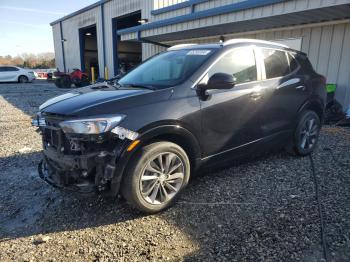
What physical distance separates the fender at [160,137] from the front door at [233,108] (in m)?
0.14

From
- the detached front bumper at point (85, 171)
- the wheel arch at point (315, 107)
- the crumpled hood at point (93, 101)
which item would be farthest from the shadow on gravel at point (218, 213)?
the wheel arch at point (315, 107)

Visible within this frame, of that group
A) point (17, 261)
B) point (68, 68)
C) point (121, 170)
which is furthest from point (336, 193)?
point (68, 68)

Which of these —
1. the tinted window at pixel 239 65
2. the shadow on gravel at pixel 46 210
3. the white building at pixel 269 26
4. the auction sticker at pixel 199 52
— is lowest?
the shadow on gravel at pixel 46 210

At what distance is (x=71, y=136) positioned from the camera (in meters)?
2.67

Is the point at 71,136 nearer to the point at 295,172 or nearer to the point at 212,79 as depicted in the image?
the point at 212,79

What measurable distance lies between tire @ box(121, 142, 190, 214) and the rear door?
1.45m

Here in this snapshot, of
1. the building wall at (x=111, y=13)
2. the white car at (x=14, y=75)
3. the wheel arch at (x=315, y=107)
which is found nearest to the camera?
the wheel arch at (x=315, y=107)

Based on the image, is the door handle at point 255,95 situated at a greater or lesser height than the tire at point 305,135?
greater

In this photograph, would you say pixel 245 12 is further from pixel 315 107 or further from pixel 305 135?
pixel 305 135

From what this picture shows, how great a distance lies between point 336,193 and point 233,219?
4.86ft

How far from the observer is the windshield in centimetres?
332

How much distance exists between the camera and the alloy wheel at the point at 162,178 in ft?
9.63

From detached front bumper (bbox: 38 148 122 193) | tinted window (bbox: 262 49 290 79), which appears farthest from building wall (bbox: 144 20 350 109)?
detached front bumper (bbox: 38 148 122 193)

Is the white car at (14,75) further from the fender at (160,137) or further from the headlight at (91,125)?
the fender at (160,137)
